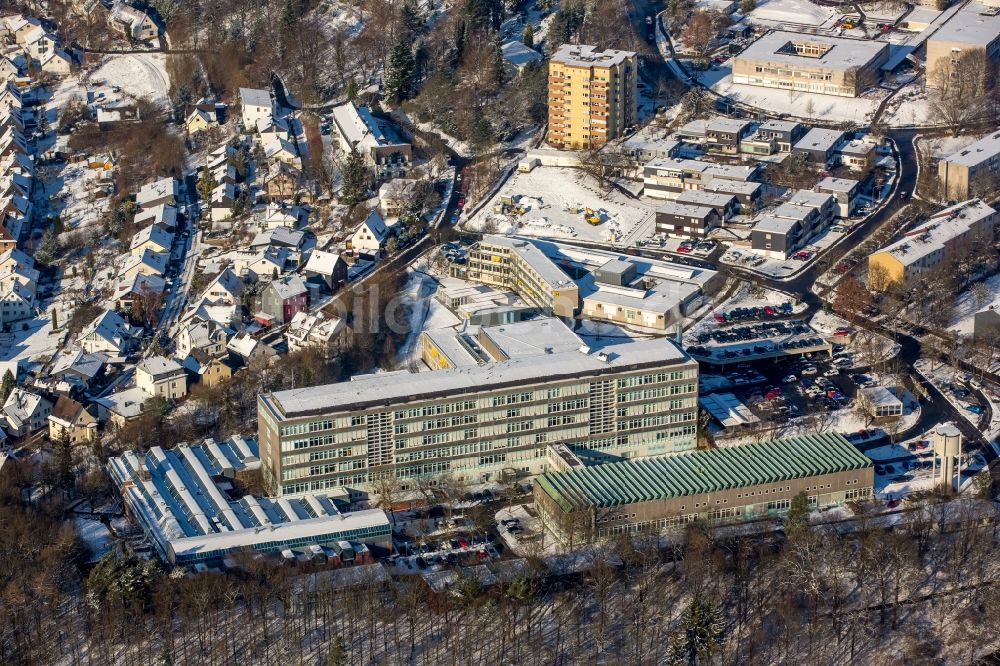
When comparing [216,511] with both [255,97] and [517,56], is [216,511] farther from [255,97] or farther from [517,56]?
[517,56]

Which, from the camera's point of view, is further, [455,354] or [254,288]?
[254,288]

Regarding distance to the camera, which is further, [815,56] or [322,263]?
[815,56]

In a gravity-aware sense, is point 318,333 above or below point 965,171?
below

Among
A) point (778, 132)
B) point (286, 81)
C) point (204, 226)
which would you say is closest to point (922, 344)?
point (778, 132)

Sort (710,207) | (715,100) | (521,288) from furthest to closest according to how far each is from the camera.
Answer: (715,100) → (710,207) → (521,288)

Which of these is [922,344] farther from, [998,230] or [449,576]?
[449,576]

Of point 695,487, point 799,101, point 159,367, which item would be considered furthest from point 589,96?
point 695,487

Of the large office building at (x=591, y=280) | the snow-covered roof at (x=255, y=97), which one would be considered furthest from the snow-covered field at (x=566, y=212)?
the snow-covered roof at (x=255, y=97)
